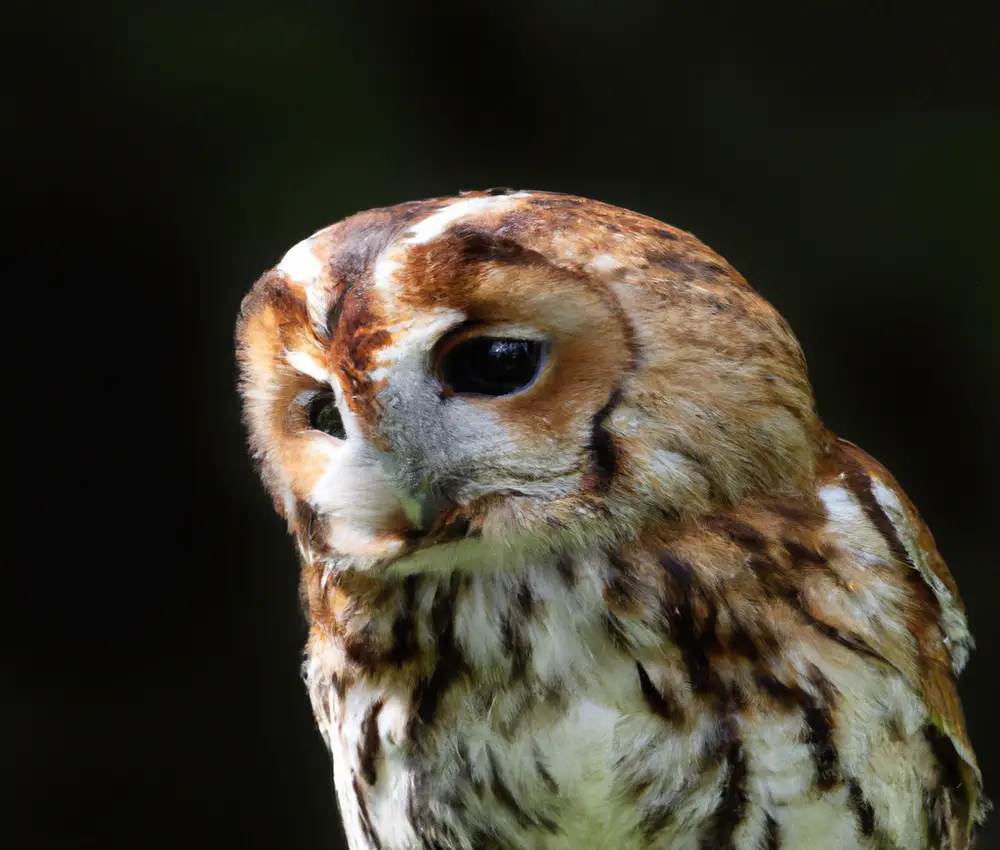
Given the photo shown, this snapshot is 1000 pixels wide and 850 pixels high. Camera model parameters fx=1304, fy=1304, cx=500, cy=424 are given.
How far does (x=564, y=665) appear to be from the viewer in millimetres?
1128

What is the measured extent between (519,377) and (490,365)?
0.02m

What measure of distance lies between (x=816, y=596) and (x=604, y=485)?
237 mm

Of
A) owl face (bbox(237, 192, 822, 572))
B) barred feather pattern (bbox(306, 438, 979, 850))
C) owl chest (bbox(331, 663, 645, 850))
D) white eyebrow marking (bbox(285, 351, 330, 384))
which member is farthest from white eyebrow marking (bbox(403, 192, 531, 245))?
owl chest (bbox(331, 663, 645, 850))

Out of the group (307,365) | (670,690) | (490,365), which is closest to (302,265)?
(307,365)

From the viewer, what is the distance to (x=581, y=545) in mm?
1081

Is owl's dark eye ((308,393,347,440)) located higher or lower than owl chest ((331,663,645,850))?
higher

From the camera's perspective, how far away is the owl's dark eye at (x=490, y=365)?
1011 mm

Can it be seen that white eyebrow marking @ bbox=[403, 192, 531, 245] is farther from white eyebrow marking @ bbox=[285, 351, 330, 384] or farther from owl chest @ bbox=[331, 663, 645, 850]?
owl chest @ bbox=[331, 663, 645, 850]

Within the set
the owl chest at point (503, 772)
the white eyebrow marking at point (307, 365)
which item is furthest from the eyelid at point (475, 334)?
the owl chest at point (503, 772)

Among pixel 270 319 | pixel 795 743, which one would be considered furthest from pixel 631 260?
pixel 795 743

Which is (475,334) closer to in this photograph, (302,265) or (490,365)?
(490,365)

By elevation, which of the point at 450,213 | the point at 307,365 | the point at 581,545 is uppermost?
the point at 450,213

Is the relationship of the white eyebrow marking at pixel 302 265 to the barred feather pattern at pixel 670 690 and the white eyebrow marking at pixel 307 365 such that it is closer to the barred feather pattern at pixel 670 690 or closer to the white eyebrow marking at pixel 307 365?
the white eyebrow marking at pixel 307 365

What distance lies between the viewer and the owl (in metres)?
1.01
